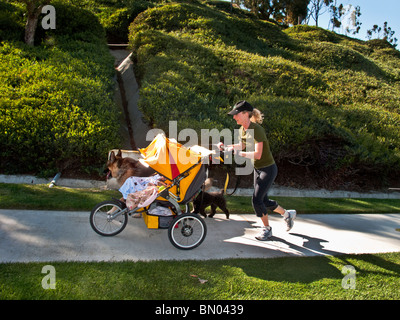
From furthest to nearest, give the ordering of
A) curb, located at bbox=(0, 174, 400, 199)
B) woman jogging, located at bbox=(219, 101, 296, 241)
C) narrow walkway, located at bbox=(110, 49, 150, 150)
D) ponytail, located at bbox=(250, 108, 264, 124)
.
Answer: narrow walkway, located at bbox=(110, 49, 150, 150) < curb, located at bbox=(0, 174, 400, 199) < ponytail, located at bbox=(250, 108, 264, 124) < woman jogging, located at bbox=(219, 101, 296, 241)

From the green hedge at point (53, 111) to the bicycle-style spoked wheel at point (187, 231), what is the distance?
112 inches

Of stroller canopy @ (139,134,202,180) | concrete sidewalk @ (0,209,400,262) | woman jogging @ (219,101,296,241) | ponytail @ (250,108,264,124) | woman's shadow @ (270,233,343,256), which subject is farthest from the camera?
woman's shadow @ (270,233,343,256)

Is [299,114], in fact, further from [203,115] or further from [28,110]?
[28,110]

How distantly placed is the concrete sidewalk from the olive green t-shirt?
3.88ft

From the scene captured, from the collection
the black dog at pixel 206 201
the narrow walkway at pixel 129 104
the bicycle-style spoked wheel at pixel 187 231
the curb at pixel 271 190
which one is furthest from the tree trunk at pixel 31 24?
the bicycle-style spoked wheel at pixel 187 231

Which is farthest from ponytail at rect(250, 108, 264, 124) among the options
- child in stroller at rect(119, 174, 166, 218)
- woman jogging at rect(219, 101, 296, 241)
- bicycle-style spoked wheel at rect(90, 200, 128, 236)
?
bicycle-style spoked wheel at rect(90, 200, 128, 236)

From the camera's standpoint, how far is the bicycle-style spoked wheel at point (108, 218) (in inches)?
185

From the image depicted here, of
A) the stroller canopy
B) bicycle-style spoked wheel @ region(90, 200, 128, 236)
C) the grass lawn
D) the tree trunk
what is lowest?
the grass lawn

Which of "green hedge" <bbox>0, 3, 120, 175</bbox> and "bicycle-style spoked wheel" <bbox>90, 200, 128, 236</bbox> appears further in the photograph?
"green hedge" <bbox>0, 3, 120, 175</bbox>

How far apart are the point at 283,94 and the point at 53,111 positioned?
641cm

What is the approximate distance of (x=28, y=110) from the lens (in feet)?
23.0

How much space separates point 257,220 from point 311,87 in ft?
22.0

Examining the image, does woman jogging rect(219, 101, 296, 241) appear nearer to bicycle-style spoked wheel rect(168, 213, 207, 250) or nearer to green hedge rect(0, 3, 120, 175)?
bicycle-style spoked wheel rect(168, 213, 207, 250)

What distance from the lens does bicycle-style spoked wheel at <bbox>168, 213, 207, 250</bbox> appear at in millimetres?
4656
